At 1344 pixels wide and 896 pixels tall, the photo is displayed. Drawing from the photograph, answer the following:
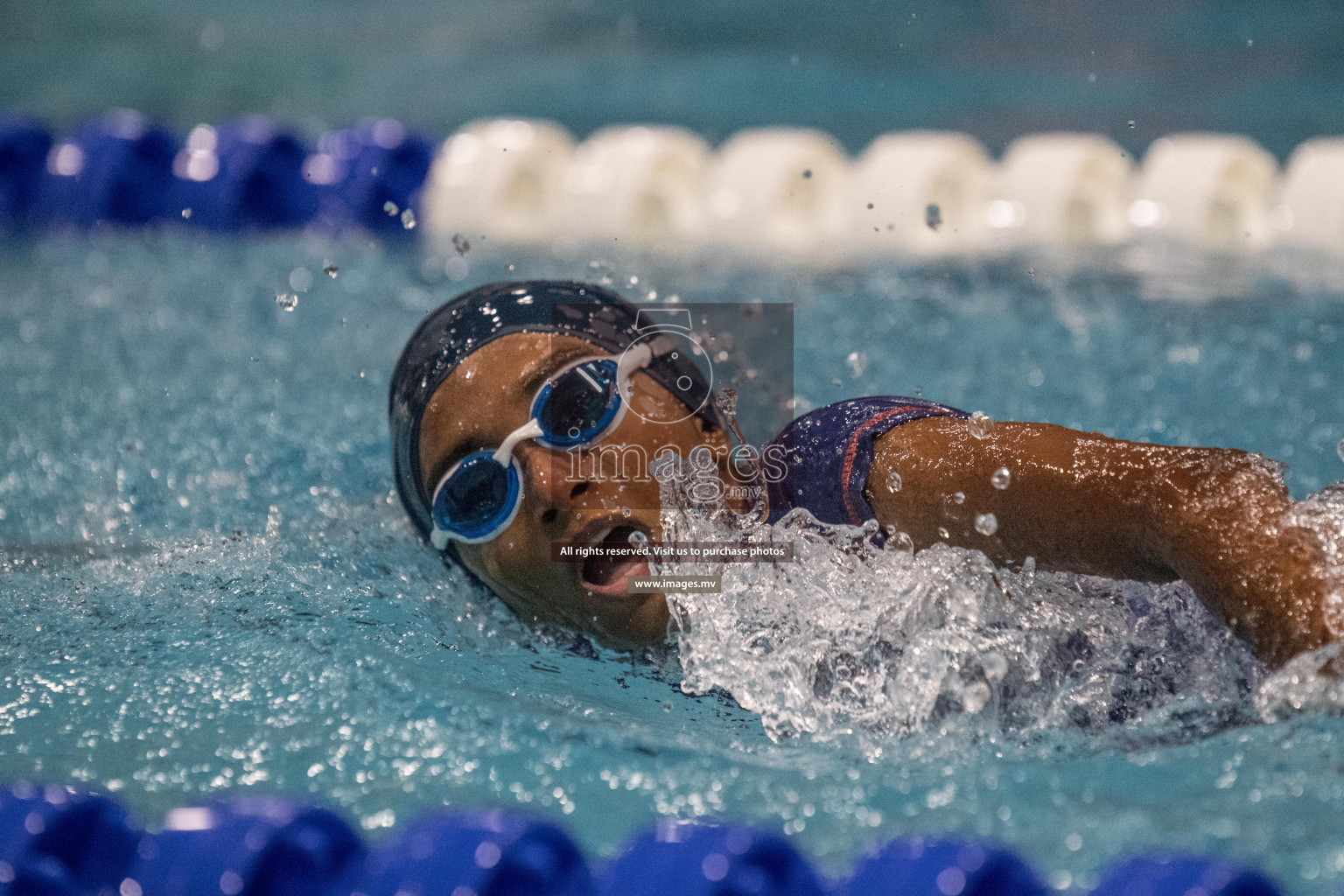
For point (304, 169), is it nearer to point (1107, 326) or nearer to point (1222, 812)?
point (1107, 326)

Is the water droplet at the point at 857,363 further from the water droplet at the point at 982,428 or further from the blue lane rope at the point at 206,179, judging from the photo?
the blue lane rope at the point at 206,179

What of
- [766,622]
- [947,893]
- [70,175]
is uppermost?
[70,175]

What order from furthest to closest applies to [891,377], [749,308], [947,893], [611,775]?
[891,377] < [749,308] < [611,775] < [947,893]

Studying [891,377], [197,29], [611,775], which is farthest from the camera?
[197,29]

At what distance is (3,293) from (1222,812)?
14.2ft

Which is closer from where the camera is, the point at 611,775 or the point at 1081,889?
the point at 1081,889

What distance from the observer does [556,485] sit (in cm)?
145

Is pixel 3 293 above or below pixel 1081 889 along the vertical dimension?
above

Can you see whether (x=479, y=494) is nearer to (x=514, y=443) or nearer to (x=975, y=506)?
(x=514, y=443)

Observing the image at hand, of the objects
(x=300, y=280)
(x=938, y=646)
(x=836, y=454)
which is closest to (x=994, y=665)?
(x=938, y=646)

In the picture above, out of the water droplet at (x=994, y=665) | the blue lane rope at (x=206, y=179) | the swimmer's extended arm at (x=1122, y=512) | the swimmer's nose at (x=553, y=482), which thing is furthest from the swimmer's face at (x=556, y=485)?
the blue lane rope at (x=206, y=179)

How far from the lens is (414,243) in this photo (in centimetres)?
516

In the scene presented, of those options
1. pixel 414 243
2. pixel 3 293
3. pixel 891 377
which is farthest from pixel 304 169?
pixel 891 377

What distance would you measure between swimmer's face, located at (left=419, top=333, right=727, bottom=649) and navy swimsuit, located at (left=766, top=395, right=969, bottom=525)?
0.09 meters
